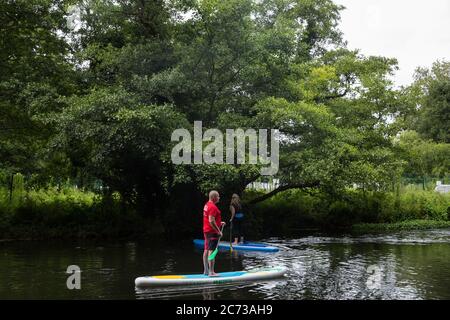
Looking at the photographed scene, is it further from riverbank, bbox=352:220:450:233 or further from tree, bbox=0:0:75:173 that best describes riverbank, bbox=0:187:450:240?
tree, bbox=0:0:75:173

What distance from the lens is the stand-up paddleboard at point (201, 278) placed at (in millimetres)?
10891

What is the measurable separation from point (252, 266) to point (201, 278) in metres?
3.20

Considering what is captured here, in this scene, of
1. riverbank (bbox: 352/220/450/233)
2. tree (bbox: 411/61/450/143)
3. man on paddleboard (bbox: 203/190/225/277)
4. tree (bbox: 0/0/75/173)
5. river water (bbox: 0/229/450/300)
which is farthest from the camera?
tree (bbox: 411/61/450/143)

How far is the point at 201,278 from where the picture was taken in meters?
11.2

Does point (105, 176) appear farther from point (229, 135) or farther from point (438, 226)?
point (438, 226)

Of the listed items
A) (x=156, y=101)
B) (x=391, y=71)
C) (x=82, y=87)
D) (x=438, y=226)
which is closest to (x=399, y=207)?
(x=438, y=226)

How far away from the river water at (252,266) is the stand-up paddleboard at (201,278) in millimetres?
159

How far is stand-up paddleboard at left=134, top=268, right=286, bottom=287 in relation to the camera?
35.7 ft

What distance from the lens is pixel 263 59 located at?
20.4 metres

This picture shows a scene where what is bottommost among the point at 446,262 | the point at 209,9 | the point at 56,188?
the point at 446,262

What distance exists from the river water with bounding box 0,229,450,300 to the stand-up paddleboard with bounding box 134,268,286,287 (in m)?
0.16

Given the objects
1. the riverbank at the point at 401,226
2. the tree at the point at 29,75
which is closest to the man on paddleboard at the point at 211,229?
the tree at the point at 29,75

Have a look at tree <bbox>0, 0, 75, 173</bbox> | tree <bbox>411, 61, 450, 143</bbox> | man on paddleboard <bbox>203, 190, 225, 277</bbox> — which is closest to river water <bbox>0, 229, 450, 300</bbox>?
man on paddleboard <bbox>203, 190, 225, 277</bbox>

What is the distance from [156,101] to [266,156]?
16.2ft
